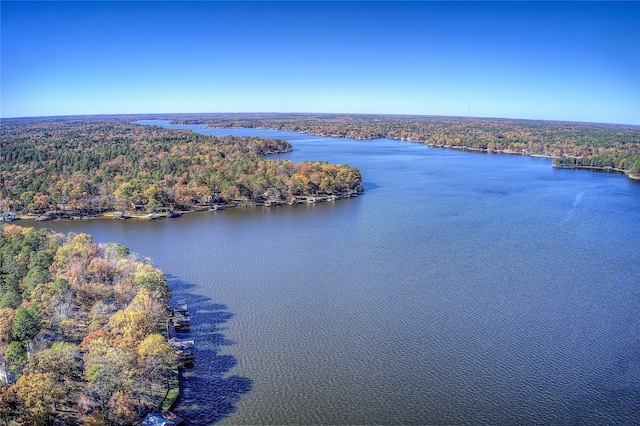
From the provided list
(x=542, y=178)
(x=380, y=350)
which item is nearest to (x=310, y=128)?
(x=542, y=178)

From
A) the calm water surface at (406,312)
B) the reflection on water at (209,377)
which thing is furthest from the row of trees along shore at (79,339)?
the calm water surface at (406,312)

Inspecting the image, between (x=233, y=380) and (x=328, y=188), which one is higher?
(x=328, y=188)

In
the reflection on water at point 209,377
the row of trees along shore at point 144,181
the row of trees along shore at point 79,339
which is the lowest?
the reflection on water at point 209,377

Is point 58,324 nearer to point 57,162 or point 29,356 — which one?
point 29,356

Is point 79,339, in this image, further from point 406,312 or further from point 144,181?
point 144,181

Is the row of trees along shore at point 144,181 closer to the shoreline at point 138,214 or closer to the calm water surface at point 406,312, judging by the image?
the shoreline at point 138,214

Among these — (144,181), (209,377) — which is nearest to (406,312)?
(209,377)
